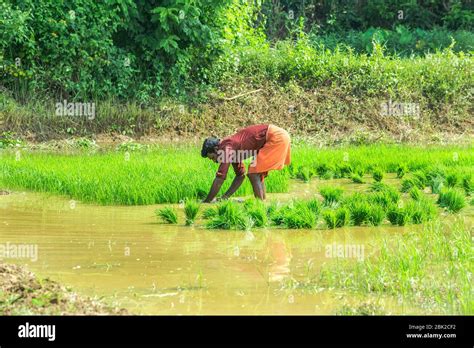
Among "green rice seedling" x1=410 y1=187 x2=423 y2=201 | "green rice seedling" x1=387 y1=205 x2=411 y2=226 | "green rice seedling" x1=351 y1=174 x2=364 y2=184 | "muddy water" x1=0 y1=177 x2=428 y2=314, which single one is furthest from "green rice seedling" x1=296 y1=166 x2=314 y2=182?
"green rice seedling" x1=387 y1=205 x2=411 y2=226

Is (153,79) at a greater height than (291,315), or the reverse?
(291,315)

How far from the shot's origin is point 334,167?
12.7m

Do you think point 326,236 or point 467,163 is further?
point 467,163

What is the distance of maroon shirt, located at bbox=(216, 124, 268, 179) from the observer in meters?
9.77

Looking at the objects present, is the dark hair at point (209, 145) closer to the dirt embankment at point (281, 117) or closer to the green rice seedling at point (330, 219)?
the green rice seedling at point (330, 219)

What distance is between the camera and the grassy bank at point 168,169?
10258mm

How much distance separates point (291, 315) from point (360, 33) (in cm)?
1656

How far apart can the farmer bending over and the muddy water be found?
0.90m

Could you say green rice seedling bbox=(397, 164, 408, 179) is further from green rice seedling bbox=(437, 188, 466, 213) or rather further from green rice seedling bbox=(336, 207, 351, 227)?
green rice seedling bbox=(336, 207, 351, 227)

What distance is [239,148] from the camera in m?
10.0
